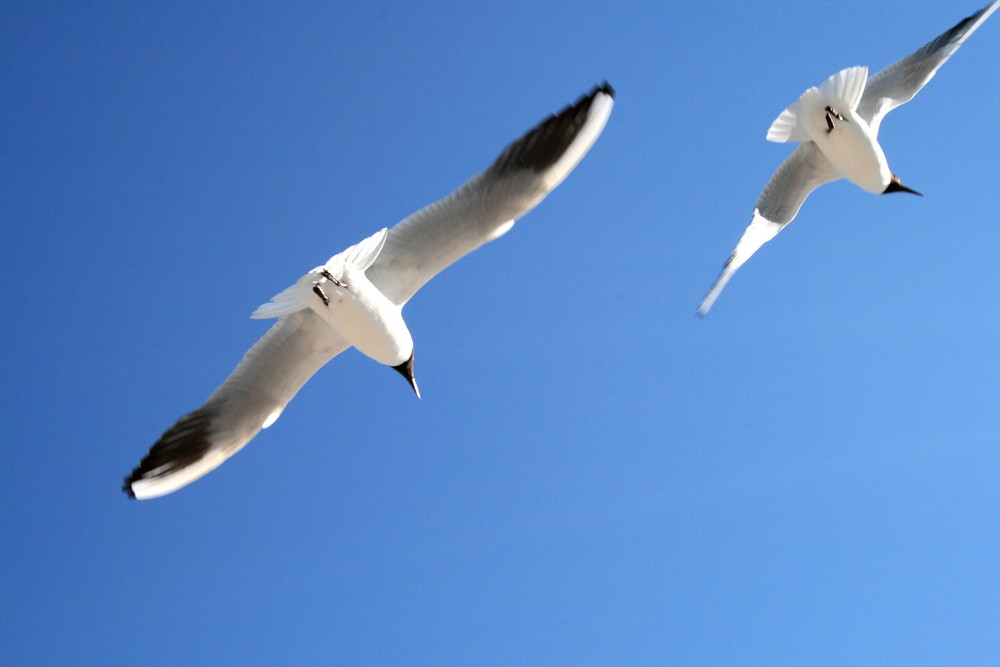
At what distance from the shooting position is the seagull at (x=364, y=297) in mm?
5445

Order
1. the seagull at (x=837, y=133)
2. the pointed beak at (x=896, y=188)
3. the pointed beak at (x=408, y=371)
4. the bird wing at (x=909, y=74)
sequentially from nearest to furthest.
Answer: the pointed beak at (x=408, y=371) < the seagull at (x=837, y=133) < the bird wing at (x=909, y=74) < the pointed beak at (x=896, y=188)

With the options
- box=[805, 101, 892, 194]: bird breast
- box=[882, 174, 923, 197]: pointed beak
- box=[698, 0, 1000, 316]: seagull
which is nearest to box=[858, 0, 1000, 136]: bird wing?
box=[698, 0, 1000, 316]: seagull

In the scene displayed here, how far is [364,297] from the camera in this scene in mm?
5605

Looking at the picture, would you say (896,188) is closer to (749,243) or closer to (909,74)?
(909,74)

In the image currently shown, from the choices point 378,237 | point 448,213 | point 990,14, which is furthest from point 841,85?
point 378,237

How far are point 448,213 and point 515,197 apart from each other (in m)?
0.41

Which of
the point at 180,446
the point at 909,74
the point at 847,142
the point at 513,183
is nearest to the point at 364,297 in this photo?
the point at 513,183

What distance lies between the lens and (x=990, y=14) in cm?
757

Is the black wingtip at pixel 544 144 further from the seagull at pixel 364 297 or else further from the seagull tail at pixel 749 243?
the seagull tail at pixel 749 243

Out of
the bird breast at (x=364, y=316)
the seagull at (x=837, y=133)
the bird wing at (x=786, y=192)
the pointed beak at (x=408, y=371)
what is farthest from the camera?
the bird wing at (x=786, y=192)

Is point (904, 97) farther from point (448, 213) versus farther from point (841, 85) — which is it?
point (448, 213)

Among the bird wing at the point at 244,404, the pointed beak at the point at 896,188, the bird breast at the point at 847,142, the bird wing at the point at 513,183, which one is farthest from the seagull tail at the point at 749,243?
the bird wing at the point at 244,404

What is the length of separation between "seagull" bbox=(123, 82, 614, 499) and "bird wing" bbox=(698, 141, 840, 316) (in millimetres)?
2763

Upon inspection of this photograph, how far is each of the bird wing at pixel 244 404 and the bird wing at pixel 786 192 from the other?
363cm
